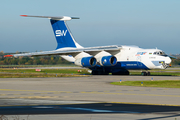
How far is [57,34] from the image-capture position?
163 ft

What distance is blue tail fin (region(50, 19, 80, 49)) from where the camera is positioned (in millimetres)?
49031

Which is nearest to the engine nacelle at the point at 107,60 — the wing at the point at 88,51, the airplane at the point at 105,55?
the airplane at the point at 105,55

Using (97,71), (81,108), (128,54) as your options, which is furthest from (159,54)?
(81,108)

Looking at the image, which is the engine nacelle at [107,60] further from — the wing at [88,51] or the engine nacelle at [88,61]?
the wing at [88,51]

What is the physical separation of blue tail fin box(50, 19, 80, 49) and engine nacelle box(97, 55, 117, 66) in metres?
6.64

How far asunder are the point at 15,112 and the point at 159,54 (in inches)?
1247

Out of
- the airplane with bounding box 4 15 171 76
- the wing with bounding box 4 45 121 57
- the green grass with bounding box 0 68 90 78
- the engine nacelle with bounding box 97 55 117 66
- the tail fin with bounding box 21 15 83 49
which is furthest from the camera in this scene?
the tail fin with bounding box 21 15 83 49

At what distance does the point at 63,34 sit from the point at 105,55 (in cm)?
832

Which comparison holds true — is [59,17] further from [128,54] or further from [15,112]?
[15,112]

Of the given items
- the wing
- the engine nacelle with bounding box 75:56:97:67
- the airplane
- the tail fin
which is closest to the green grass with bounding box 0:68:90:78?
the engine nacelle with bounding box 75:56:97:67

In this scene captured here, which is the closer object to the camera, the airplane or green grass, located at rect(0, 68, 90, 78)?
the airplane

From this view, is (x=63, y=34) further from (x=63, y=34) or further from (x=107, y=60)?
(x=107, y=60)

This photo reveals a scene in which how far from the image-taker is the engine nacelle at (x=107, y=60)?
4296cm

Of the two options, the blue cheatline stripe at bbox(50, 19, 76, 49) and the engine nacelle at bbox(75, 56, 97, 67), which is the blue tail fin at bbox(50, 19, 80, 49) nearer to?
the blue cheatline stripe at bbox(50, 19, 76, 49)
